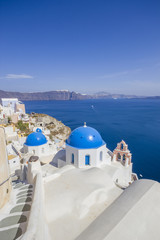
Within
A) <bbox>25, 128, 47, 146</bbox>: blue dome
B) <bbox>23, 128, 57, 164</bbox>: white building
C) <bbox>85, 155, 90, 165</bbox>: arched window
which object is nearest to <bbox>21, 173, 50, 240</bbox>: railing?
<bbox>85, 155, 90, 165</bbox>: arched window

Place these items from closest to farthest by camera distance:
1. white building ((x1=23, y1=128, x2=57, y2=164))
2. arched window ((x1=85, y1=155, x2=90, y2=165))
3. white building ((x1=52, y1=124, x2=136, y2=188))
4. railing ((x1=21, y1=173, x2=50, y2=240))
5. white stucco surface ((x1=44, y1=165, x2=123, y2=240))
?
railing ((x1=21, y1=173, x2=50, y2=240)), white stucco surface ((x1=44, y1=165, x2=123, y2=240)), white building ((x1=52, y1=124, x2=136, y2=188)), arched window ((x1=85, y1=155, x2=90, y2=165)), white building ((x1=23, y1=128, x2=57, y2=164))

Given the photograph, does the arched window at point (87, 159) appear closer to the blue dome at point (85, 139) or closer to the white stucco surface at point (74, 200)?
the blue dome at point (85, 139)

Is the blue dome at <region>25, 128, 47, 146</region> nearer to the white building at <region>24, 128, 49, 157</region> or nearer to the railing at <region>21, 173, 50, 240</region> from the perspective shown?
the white building at <region>24, 128, 49, 157</region>

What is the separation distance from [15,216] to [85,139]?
8686 mm

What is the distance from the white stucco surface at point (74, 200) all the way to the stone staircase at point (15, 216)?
104 cm

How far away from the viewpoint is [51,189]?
23.3ft

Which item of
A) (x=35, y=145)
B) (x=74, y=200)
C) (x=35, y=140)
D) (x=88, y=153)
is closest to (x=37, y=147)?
(x=35, y=145)

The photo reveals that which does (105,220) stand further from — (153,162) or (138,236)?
(153,162)

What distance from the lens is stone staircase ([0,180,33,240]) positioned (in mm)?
3691

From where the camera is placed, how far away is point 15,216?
14.6ft

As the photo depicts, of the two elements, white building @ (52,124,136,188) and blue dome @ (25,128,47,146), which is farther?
blue dome @ (25,128,47,146)

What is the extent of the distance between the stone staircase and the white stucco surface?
104 centimetres

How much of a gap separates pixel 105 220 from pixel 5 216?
354 cm

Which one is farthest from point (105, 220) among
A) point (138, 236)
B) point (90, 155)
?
point (90, 155)
